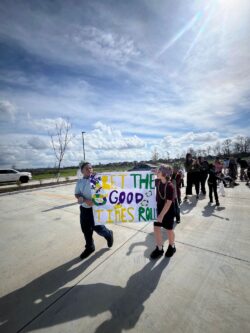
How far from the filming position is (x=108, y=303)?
2.08 meters

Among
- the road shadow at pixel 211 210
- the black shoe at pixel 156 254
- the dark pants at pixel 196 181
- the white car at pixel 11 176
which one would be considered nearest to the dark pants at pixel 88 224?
the black shoe at pixel 156 254

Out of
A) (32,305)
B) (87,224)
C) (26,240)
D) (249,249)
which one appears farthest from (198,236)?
(26,240)

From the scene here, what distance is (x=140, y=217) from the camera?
10.4 ft

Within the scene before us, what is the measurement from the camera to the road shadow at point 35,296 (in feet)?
6.32

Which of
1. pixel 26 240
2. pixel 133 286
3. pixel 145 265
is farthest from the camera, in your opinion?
pixel 26 240

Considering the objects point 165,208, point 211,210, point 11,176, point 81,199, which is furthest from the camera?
point 11,176

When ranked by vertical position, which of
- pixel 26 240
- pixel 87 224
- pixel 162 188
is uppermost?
pixel 162 188

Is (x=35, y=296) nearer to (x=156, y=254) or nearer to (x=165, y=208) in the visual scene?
(x=156, y=254)

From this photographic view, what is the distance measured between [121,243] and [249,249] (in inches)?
93.0

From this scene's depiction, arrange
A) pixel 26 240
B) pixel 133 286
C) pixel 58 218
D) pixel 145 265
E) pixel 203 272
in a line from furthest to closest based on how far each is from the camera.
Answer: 1. pixel 58 218
2. pixel 26 240
3. pixel 145 265
4. pixel 203 272
5. pixel 133 286

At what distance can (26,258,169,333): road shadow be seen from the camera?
183cm

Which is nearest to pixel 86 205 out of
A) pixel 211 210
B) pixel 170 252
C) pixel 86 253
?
pixel 86 253

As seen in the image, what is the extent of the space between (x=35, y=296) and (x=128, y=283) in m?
1.22

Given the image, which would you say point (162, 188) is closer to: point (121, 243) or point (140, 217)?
point (140, 217)
